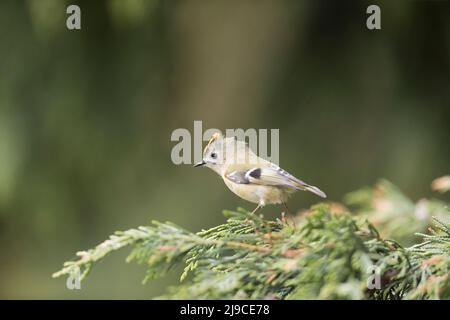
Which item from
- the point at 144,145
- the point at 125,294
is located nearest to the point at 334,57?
the point at 144,145

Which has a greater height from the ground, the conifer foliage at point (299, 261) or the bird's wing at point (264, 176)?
the bird's wing at point (264, 176)

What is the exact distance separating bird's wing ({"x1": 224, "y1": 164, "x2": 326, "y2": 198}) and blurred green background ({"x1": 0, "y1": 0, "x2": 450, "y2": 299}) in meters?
1.44

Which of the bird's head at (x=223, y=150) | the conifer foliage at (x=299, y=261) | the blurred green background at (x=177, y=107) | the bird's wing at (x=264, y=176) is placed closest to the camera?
the conifer foliage at (x=299, y=261)

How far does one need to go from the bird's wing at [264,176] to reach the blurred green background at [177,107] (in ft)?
4.71

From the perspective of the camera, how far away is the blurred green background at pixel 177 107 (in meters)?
4.20

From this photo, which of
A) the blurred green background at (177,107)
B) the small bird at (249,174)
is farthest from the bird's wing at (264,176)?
the blurred green background at (177,107)

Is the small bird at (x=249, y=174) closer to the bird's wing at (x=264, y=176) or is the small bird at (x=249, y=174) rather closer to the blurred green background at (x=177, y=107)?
the bird's wing at (x=264, y=176)

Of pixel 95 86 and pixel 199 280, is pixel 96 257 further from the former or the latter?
pixel 95 86

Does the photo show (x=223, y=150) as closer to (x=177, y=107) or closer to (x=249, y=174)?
(x=249, y=174)

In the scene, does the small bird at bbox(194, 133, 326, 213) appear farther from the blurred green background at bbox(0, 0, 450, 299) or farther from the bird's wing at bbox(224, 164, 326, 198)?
the blurred green background at bbox(0, 0, 450, 299)

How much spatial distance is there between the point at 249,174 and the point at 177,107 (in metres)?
3.20

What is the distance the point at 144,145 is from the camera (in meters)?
5.13

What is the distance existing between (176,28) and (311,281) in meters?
3.98

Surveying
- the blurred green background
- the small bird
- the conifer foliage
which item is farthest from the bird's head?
the blurred green background
